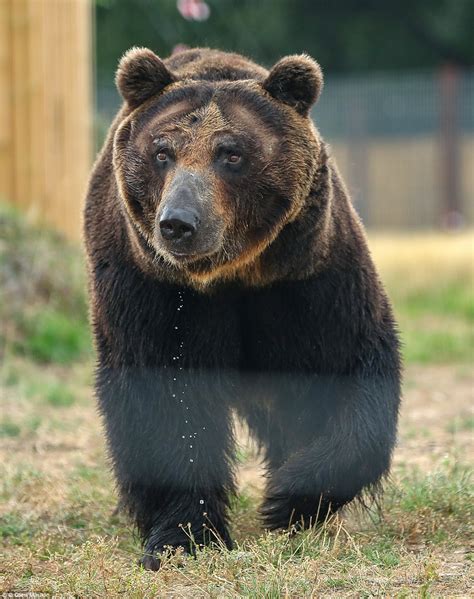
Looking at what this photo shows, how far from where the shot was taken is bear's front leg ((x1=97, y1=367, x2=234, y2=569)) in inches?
185

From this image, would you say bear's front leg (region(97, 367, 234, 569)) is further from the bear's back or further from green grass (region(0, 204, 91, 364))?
green grass (region(0, 204, 91, 364))

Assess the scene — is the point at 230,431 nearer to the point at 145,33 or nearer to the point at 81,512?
the point at 81,512

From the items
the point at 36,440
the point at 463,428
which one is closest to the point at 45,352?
the point at 36,440

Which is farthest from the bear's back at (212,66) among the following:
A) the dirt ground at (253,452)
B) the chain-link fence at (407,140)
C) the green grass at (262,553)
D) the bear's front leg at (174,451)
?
the chain-link fence at (407,140)

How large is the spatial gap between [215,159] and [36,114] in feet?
22.2

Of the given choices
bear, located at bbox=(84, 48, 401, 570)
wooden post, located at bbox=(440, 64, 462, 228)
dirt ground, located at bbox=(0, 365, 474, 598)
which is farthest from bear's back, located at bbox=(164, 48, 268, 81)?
wooden post, located at bbox=(440, 64, 462, 228)

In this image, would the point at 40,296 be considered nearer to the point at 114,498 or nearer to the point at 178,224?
the point at 114,498

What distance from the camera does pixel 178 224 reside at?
428 cm

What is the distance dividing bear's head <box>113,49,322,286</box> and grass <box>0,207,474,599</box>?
1.05 metres

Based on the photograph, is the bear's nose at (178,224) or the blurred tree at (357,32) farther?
the blurred tree at (357,32)

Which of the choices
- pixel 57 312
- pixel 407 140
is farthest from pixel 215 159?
pixel 407 140

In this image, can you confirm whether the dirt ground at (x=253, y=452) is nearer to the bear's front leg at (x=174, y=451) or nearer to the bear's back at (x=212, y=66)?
the bear's front leg at (x=174, y=451)

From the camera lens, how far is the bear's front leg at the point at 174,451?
15.4 ft

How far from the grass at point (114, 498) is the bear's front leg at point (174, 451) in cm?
A: 18
